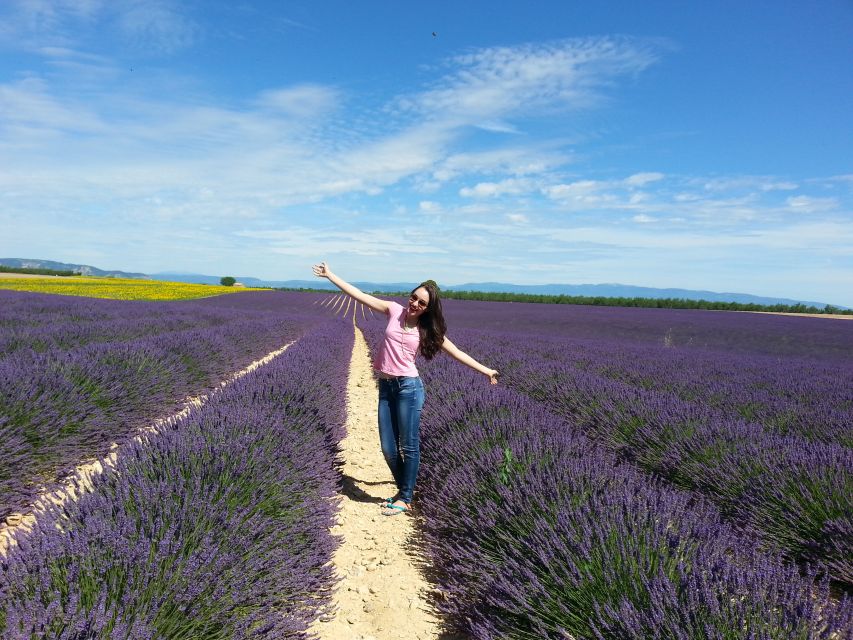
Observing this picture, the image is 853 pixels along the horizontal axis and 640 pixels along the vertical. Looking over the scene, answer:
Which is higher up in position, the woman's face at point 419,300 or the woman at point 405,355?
the woman's face at point 419,300

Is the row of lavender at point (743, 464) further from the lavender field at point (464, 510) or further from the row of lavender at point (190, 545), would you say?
the row of lavender at point (190, 545)

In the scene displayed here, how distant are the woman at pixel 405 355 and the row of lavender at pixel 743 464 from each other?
1.51 metres

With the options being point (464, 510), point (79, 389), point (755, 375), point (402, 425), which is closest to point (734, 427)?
point (464, 510)

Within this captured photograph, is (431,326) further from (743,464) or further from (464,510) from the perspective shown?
(743,464)

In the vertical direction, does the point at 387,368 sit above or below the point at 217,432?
above

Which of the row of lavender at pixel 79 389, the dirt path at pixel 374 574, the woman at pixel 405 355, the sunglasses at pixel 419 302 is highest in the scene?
the sunglasses at pixel 419 302

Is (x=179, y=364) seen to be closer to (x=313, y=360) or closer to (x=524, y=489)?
(x=313, y=360)

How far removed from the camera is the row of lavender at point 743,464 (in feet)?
7.80

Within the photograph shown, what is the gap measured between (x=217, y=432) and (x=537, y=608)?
1.76 m

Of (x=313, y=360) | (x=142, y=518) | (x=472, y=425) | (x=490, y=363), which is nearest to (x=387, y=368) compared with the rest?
(x=472, y=425)

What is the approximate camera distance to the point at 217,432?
2.41 meters

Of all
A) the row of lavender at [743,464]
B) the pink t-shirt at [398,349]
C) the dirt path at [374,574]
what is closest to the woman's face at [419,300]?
the pink t-shirt at [398,349]

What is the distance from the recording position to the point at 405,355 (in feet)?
9.30

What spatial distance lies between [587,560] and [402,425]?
154 cm
